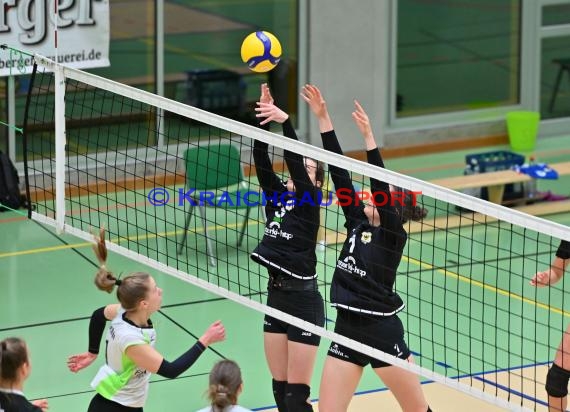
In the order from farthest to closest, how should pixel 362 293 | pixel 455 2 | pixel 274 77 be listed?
pixel 455 2, pixel 274 77, pixel 362 293

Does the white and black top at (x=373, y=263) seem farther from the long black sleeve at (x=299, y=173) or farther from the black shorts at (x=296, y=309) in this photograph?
the black shorts at (x=296, y=309)

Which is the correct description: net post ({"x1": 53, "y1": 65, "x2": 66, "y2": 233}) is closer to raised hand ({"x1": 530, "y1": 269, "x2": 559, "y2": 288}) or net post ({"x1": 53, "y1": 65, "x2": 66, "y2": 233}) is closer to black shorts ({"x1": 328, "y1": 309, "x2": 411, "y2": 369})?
black shorts ({"x1": 328, "y1": 309, "x2": 411, "y2": 369})

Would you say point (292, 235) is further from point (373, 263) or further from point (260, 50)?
point (260, 50)

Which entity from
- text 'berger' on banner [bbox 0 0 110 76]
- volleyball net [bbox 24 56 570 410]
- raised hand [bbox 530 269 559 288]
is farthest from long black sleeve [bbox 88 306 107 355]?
text 'berger' on banner [bbox 0 0 110 76]

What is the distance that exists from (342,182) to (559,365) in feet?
6.11

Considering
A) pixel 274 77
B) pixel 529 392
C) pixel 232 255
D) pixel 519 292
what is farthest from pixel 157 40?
pixel 529 392

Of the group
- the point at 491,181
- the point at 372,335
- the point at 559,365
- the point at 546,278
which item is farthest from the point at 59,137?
the point at 491,181

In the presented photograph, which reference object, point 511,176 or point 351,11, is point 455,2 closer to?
point 351,11

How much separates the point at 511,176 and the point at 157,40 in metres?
4.38

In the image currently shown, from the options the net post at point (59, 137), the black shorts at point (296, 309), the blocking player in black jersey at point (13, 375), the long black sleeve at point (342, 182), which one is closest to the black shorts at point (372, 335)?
the black shorts at point (296, 309)

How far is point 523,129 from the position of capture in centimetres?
1570

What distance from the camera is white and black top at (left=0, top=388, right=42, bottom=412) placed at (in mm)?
5641

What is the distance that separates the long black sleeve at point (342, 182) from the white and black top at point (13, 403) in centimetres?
230

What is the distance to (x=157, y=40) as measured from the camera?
14117mm
